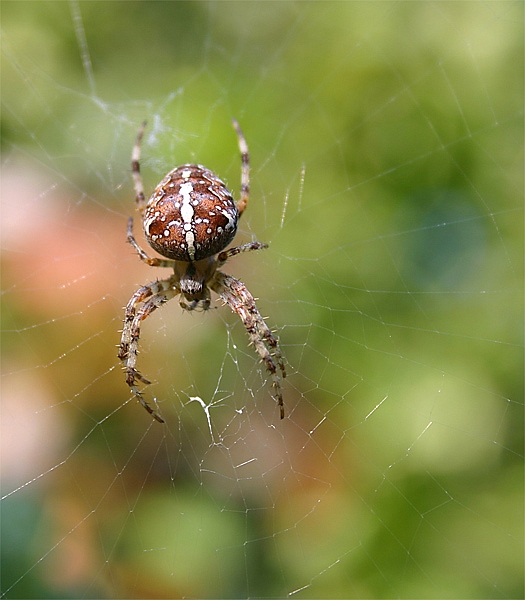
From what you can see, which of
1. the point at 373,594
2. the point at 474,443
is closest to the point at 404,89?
the point at 474,443

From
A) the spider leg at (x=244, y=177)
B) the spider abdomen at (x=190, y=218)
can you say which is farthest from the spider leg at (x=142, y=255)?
the spider leg at (x=244, y=177)

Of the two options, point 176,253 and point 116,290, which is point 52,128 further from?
point 176,253

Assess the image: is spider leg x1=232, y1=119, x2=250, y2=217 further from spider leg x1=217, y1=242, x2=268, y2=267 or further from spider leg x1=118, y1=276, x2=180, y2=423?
spider leg x1=118, y1=276, x2=180, y2=423

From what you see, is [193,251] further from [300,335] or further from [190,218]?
[300,335]

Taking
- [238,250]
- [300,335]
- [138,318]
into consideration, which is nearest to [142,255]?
[138,318]

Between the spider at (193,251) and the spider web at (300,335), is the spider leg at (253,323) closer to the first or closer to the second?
the spider at (193,251)

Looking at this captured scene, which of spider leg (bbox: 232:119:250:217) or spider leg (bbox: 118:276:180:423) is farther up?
spider leg (bbox: 232:119:250:217)

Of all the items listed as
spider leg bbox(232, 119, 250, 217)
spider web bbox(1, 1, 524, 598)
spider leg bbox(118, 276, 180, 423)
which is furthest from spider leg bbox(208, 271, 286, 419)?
spider leg bbox(232, 119, 250, 217)

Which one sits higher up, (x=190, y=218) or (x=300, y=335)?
(x=190, y=218)
